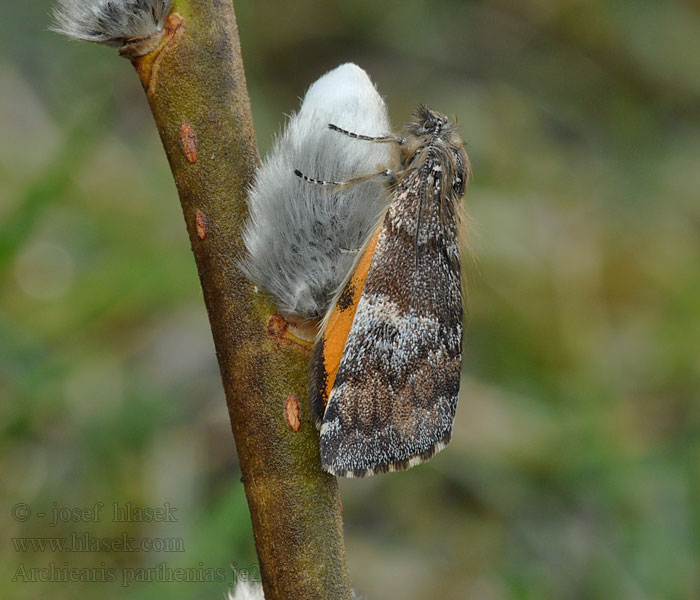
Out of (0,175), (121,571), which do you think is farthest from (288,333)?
(0,175)

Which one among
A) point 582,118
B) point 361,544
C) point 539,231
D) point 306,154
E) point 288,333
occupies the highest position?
point 582,118

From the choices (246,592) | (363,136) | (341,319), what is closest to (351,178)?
(363,136)

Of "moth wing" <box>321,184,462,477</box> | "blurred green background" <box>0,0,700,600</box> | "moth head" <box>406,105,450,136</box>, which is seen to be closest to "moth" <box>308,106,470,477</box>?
"moth wing" <box>321,184,462,477</box>

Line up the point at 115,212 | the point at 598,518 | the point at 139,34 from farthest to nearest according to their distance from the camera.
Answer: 1. the point at 115,212
2. the point at 598,518
3. the point at 139,34

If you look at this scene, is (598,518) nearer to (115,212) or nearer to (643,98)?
(115,212)

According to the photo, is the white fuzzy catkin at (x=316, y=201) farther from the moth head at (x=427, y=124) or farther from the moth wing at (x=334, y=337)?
the moth head at (x=427, y=124)

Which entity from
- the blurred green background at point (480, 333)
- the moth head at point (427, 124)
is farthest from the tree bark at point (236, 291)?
the blurred green background at point (480, 333)
